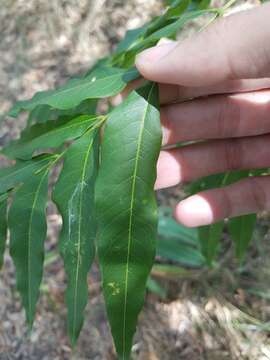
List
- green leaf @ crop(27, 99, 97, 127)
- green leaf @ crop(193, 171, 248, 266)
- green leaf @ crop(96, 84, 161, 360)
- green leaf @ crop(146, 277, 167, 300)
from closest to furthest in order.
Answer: green leaf @ crop(96, 84, 161, 360), green leaf @ crop(27, 99, 97, 127), green leaf @ crop(193, 171, 248, 266), green leaf @ crop(146, 277, 167, 300)

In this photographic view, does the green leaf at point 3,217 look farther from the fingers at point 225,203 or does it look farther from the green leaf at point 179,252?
the green leaf at point 179,252

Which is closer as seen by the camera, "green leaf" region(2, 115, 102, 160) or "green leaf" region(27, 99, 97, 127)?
"green leaf" region(2, 115, 102, 160)

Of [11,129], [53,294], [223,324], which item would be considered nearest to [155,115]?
[223,324]

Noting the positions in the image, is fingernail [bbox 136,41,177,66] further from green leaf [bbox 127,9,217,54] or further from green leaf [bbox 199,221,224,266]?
green leaf [bbox 199,221,224,266]

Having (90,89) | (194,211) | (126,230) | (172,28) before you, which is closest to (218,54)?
(172,28)

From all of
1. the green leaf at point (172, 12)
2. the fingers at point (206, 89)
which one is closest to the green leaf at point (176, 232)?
the fingers at point (206, 89)

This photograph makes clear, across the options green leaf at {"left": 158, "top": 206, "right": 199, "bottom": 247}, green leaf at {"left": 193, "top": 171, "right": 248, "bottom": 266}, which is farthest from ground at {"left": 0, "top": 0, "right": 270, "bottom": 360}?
green leaf at {"left": 193, "top": 171, "right": 248, "bottom": 266}
